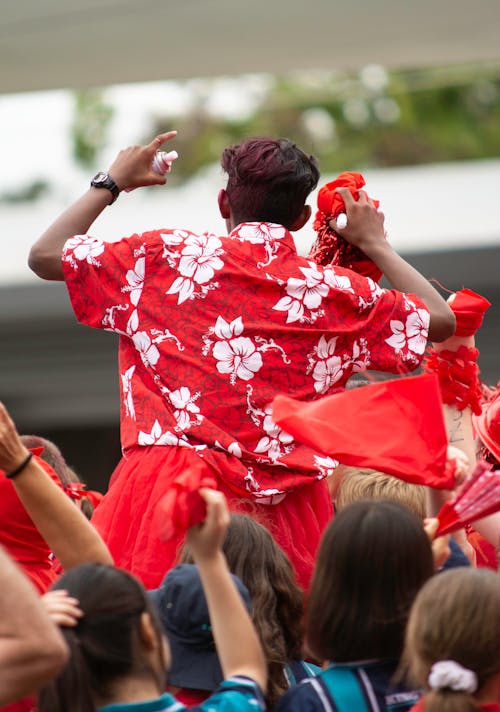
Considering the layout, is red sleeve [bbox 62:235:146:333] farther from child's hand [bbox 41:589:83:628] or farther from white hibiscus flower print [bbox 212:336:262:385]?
child's hand [bbox 41:589:83:628]

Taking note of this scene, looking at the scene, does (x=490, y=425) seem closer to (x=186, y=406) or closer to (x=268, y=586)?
(x=186, y=406)

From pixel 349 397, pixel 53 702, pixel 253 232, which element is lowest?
pixel 53 702

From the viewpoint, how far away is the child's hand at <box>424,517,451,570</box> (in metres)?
2.46

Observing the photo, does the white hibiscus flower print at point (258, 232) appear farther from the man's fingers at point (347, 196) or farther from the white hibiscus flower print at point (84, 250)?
the white hibiscus flower print at point (84, 250)

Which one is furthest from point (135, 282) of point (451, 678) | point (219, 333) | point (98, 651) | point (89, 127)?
point (89, 127)

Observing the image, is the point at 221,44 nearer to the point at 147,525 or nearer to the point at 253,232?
the point at 253,232

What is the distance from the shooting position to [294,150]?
10.5 ft

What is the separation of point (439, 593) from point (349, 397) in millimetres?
515

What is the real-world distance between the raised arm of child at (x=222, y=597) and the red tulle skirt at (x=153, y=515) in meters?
0.77

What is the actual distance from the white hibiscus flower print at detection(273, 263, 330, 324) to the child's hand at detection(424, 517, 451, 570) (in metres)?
0.72

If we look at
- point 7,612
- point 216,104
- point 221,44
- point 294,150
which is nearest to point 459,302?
point 294,150

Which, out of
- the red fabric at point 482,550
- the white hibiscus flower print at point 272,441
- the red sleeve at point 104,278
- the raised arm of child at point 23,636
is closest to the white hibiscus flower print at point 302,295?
the white hibiscus flower print at point 272,441

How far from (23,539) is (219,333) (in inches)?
30.0

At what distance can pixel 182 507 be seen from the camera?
203cm
